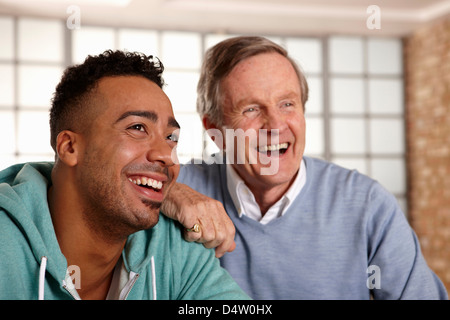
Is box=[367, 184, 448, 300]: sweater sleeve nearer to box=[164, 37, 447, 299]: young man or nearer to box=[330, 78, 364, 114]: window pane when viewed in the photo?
box=[164, 37, 447, 299]: young man

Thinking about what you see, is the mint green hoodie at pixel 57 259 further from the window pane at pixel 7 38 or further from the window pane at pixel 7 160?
the window pane at pixel 7 38

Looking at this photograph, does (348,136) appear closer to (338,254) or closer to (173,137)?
(338,254)

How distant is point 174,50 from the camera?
8.80 feet

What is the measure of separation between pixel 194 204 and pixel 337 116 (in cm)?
245

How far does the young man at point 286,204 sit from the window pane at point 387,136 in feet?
7.54

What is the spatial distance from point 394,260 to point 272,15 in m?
2.18

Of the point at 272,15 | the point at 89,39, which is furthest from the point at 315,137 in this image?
the point at 89,39

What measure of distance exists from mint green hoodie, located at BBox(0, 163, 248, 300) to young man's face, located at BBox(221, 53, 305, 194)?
0.20m

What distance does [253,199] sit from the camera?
84 centimetres

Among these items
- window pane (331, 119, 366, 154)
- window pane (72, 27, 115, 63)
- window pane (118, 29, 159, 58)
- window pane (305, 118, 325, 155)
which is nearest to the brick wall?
window pane (331, 119, 366, 154)

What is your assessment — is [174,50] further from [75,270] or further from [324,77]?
[75,270]

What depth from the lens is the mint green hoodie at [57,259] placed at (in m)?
0.55

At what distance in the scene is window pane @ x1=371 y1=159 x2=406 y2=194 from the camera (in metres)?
3.05

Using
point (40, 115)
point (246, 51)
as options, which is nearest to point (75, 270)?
point (246, 51)
